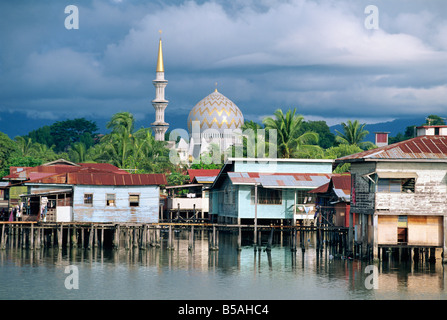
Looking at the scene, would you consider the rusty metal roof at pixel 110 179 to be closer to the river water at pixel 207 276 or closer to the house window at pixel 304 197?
the river water at pixel 207 276

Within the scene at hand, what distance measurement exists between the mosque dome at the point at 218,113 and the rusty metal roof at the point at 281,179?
64.4 metres

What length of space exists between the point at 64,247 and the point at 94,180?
5164mm

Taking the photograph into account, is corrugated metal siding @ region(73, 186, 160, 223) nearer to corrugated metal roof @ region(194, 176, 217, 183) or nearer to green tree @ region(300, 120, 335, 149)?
corrugated metal roof @ region(194, 176, 217, 183)

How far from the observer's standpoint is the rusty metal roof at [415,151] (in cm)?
4181

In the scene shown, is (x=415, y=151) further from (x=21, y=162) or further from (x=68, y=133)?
(x=68, y=133)

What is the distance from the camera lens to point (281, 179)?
2312 inches

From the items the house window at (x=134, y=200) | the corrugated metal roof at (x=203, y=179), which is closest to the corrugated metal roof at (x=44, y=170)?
the corrugated metal roof at (x=203, y=179)

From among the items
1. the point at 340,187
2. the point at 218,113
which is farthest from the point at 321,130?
the point at 340,187

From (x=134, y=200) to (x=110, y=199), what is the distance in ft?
5.24

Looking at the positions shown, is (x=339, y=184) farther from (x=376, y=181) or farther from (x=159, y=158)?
(x=159, y=158)

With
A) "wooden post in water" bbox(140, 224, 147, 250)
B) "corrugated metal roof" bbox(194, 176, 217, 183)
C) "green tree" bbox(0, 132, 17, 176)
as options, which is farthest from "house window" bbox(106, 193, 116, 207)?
"green tree" bbox(0, 132, 17, 176)

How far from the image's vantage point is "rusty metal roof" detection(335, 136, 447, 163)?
41812 millimetres
